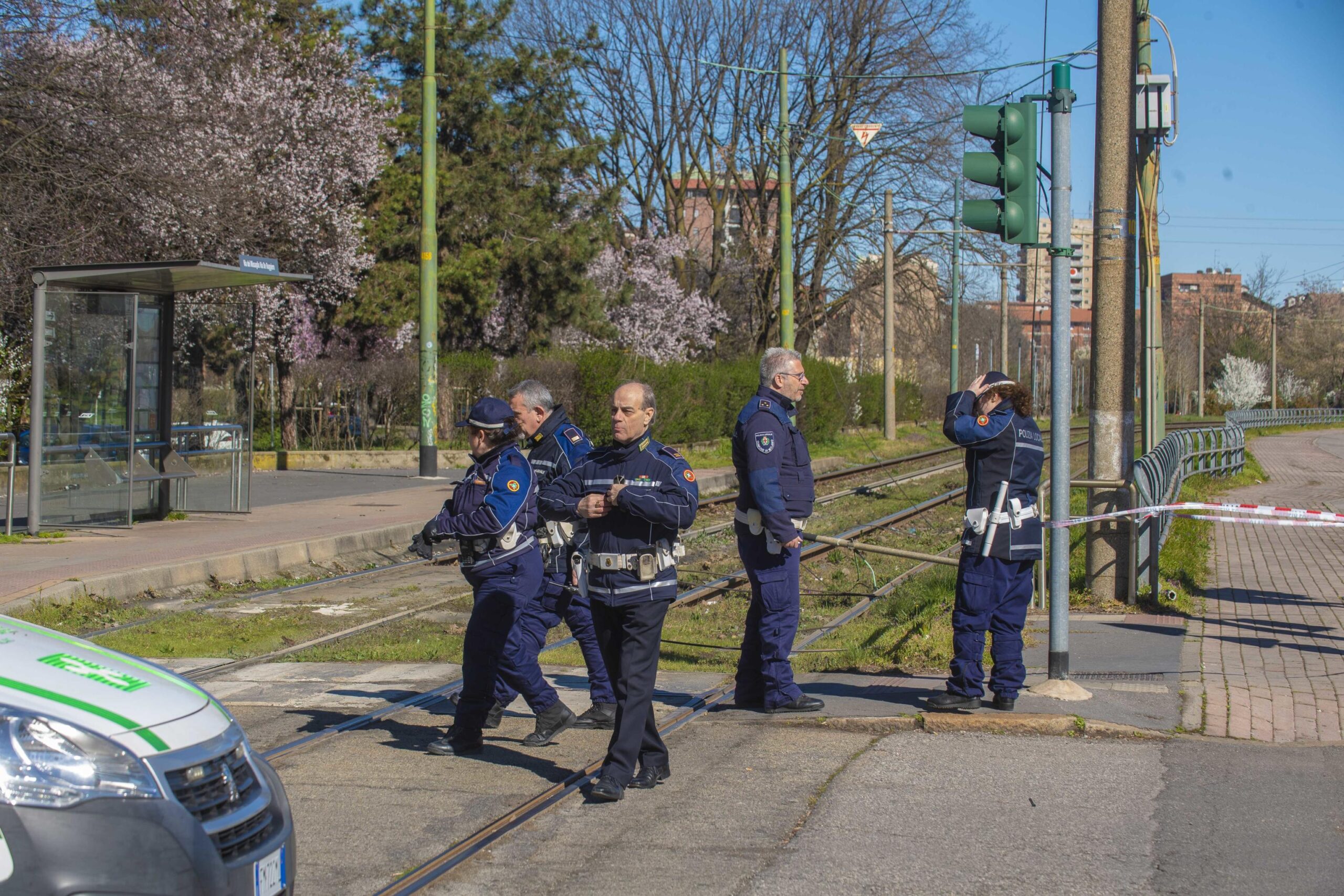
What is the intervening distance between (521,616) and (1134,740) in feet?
9.95

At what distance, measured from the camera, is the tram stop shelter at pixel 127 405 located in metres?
13.7

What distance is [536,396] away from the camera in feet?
21.8

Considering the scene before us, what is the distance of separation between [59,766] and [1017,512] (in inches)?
185

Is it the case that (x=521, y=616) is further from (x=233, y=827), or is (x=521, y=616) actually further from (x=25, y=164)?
(x=25, y=164)

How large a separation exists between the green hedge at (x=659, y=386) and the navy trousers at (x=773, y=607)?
16722mm

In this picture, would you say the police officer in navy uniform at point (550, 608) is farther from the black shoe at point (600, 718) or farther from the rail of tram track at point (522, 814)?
the rail of tram track at point (522, 814)

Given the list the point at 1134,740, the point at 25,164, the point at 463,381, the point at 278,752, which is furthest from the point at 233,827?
the point at 463,381

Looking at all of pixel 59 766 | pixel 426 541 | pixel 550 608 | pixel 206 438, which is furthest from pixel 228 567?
pixel 59 766

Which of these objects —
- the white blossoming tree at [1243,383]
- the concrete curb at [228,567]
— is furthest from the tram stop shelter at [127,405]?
the white blossoming tree at [1243,383]

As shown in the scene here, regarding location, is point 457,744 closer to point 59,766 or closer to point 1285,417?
point 59,766

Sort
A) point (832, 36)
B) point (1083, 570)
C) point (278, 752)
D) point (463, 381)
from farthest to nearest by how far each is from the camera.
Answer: point (832, 36) < point (463, 381) < point (1083, 570) < point (278, 752)

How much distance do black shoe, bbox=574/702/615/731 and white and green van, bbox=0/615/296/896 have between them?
3200 mm

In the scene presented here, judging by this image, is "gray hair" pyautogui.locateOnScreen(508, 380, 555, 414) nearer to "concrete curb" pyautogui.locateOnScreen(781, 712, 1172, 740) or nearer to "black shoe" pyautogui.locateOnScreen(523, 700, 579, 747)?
"black shoe" pyautogui.locateOnScreen(523, 700, 579, 747)

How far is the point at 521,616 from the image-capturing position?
625 centimetres
